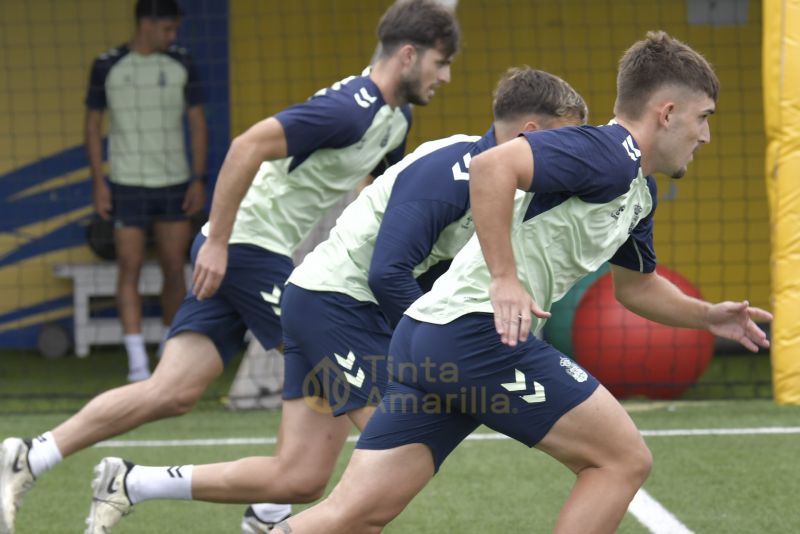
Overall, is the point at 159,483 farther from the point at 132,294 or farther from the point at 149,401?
the point at 132,294

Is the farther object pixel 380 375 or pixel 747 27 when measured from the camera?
pixel 747 27

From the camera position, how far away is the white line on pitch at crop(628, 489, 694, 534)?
4.68 meters

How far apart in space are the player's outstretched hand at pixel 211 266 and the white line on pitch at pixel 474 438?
86.5 inches

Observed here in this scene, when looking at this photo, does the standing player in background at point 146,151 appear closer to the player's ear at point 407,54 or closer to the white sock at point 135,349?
the white sock at point 135,349

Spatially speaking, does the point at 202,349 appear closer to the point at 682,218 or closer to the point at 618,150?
the point at 618,150

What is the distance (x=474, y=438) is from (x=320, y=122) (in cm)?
263

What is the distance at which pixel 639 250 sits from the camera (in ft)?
11.8

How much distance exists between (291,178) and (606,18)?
5960 mm

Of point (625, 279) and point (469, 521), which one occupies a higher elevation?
point (625, 279)

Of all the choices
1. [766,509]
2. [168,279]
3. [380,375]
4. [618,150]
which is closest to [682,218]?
[168,279]

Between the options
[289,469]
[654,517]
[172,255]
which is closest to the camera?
[289,469]

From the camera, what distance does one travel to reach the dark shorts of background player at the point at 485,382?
10.2 feet

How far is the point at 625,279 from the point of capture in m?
3.73

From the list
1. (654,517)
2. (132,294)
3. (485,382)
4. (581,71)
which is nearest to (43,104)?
(132,294)
